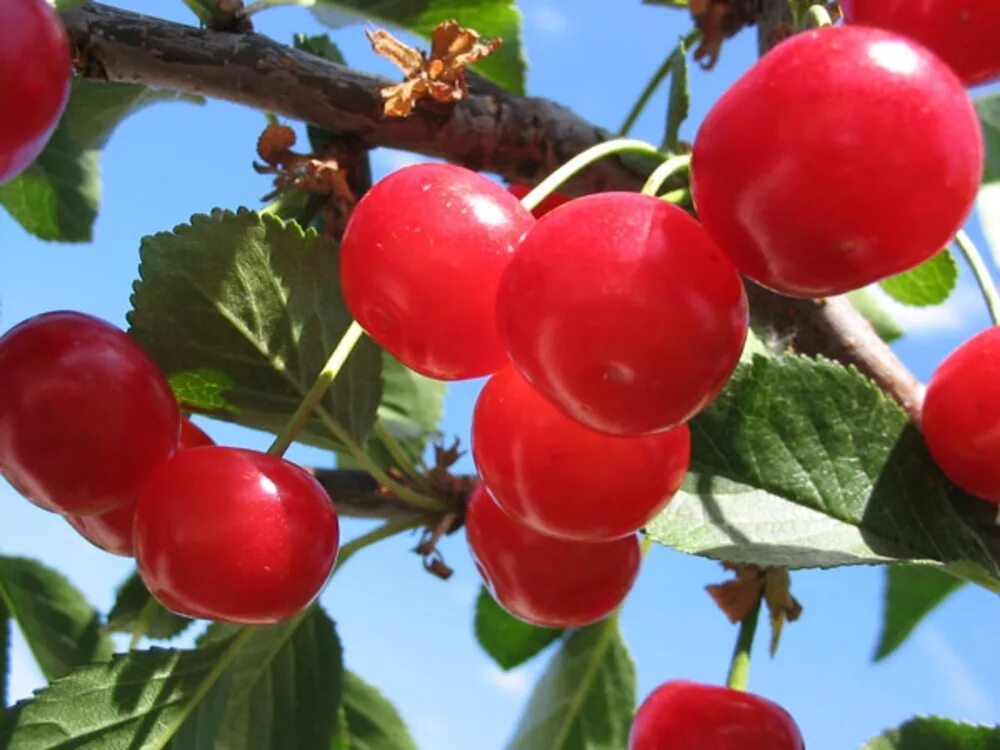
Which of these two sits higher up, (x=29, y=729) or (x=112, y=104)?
(x=112, y=104)

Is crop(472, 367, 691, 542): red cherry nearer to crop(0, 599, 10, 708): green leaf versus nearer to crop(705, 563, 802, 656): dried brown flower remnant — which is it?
crop(705, 563, 802, 656): dried brown flower remnant

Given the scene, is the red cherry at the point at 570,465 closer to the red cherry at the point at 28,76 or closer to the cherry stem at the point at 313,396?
the cherry stem at the point at 313,396

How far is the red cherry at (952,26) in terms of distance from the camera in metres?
0.87

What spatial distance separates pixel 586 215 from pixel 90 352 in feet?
1.70

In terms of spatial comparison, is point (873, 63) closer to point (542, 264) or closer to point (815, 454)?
point (542, 264)

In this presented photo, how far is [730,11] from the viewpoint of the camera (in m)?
1.64

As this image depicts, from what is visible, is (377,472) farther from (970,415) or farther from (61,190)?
(61,190)

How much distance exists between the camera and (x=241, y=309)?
130 cm

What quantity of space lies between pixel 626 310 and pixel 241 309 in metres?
0.60

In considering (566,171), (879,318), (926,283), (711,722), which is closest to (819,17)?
(566,171)

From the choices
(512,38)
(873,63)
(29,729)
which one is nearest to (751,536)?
(873,63)

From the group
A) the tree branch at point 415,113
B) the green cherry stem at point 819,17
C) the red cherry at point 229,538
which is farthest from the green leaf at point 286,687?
the green cherry stem at point 819,17

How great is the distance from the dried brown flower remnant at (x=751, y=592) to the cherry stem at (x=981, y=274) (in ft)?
1.39

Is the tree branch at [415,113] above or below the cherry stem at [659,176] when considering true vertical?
below
